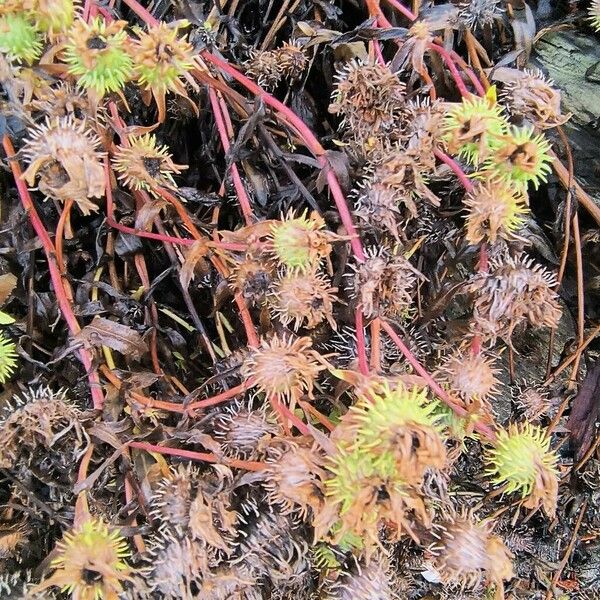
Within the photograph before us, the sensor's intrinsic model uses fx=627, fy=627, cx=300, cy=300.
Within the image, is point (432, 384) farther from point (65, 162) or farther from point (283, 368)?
point (65, 162)

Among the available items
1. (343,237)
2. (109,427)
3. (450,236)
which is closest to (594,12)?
(450,236)

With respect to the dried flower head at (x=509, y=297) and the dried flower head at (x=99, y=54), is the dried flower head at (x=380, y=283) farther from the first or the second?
the dried flower head at (x=99, y=54)

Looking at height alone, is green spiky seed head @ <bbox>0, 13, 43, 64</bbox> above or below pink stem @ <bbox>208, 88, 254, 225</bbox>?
above

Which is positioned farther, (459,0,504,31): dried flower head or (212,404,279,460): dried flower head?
(459,0,504,31): dried flower head

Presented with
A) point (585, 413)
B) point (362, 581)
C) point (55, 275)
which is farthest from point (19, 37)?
point (585, 413)

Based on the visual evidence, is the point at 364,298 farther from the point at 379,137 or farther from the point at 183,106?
the point at 183,106

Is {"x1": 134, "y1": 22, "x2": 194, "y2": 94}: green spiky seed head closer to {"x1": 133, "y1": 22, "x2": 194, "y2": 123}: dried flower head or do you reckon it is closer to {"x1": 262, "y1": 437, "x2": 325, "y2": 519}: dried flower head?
{"x1": 133, "y1": 22, "x2": 194, "y2": 123}: dried flower head

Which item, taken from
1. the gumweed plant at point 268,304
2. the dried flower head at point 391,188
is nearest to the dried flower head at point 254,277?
Answer: the gumweed plant at point 268,304

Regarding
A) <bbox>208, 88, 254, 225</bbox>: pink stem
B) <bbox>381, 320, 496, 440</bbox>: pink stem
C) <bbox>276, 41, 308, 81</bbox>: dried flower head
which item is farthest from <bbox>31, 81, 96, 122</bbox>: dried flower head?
<bbox>381, 320, 496, 440</bbox>: pink stem
